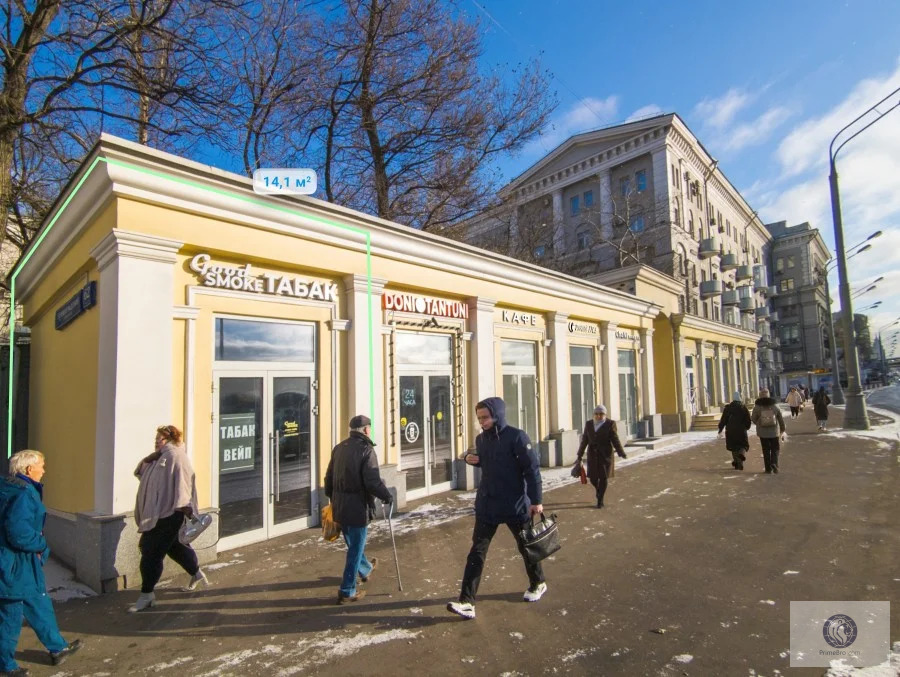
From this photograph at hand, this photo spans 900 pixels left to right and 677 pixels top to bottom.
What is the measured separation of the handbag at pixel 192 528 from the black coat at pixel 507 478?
2.59 meters

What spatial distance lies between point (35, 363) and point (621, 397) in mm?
14716

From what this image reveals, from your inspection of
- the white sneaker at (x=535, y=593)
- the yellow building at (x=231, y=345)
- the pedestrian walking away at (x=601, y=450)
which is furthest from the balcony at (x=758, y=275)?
the white sneaker at (x=535, y=593)

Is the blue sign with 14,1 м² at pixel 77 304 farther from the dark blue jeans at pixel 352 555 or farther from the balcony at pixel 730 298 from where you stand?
the balcony at pixel 730 298

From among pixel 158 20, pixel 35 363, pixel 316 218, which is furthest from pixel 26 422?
pixel 158 20

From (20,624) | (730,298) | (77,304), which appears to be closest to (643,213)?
(730,298)

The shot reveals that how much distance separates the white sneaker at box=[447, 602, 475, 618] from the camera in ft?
13.4

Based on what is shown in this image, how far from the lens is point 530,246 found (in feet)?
85.7

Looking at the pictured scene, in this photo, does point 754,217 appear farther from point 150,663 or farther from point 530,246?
point 150,663

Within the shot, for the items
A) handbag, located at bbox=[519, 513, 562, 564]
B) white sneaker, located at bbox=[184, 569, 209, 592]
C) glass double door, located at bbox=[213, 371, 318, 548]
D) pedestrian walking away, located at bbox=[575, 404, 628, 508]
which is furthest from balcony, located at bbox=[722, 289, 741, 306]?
white sneaker, located at bbox=[184, 569, 209, 592]

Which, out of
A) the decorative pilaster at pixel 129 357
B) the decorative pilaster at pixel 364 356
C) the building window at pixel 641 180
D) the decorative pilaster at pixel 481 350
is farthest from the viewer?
the building window at pixel 641 180

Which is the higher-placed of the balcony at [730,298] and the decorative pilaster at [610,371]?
the balcony at [730,298]

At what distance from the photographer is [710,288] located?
117 feet

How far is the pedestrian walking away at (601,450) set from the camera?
25.9 feet

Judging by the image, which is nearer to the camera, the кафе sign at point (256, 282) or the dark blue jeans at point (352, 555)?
the dark blue jeans at point (352, 555)
